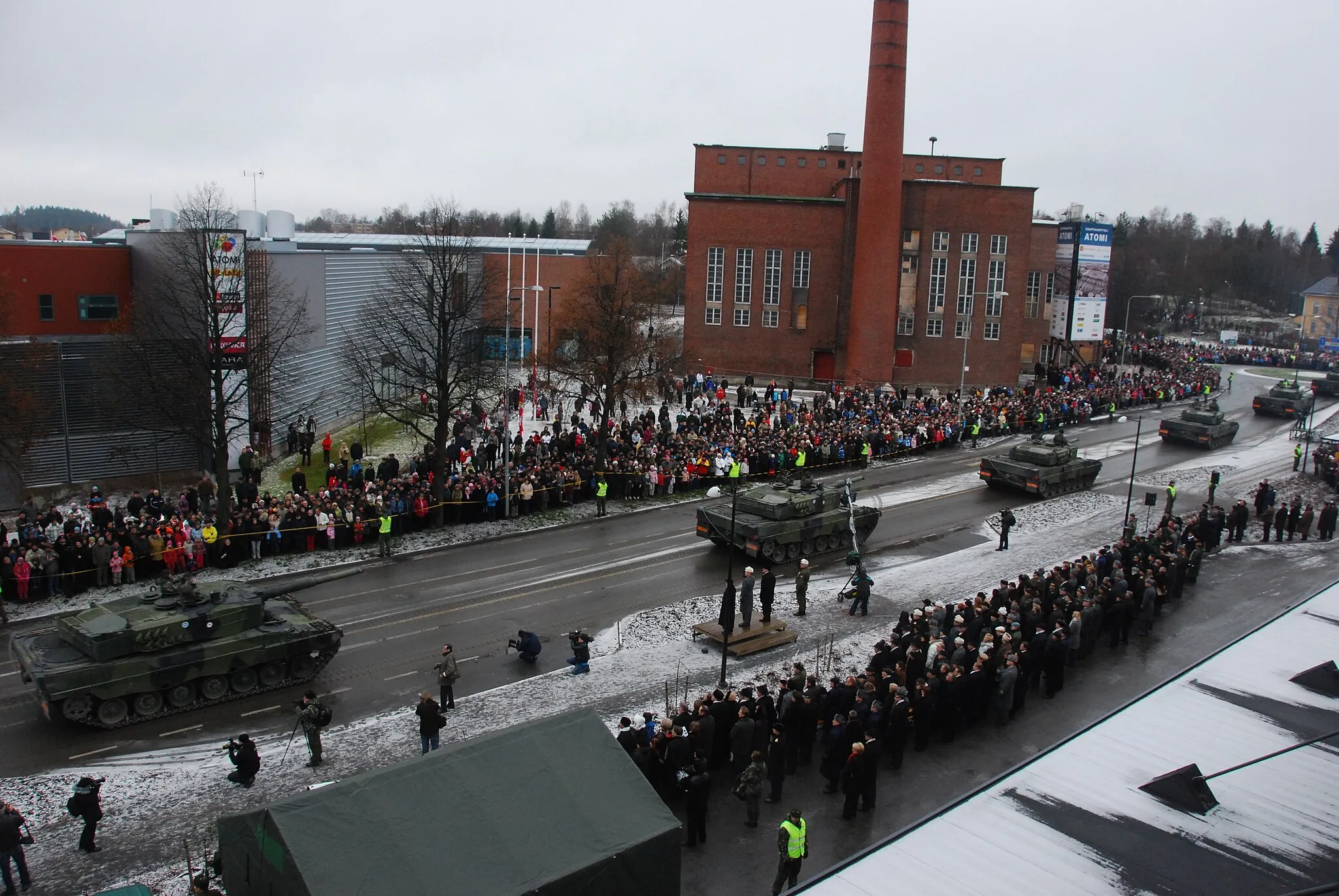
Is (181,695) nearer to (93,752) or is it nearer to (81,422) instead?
(93,752)

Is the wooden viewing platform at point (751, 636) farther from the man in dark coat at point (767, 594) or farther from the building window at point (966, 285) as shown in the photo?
the building window at point (966, 285)

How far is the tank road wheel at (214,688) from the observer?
18.4m

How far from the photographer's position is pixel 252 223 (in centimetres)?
4338

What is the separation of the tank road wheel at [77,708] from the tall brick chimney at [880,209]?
4778cm

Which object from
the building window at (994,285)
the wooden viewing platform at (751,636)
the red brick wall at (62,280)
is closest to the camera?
the wooden viewing platform at (751,636)

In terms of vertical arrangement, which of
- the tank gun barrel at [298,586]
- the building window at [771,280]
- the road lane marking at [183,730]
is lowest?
the road lane marking at [183,730]

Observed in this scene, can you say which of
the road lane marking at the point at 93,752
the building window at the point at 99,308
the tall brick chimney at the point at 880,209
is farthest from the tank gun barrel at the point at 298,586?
the tall brick chimney at the point at 880,209

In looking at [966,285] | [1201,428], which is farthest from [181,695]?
[966,285]

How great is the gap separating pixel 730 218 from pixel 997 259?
16014mm

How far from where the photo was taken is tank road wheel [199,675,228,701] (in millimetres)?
18391

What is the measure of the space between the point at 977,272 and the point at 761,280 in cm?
1279

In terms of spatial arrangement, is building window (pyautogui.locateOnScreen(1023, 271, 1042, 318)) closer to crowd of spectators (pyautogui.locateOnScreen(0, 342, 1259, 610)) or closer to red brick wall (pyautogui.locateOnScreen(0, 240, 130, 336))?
crowd of spectators (pyautogui.locateOnScreen(0, 342, 1259, 610))

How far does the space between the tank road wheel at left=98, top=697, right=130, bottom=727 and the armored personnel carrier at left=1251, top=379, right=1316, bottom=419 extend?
2198 inches

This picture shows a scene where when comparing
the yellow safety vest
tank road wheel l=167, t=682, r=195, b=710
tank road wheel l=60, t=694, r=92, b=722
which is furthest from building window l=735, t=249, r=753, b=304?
the yellow safety vest
